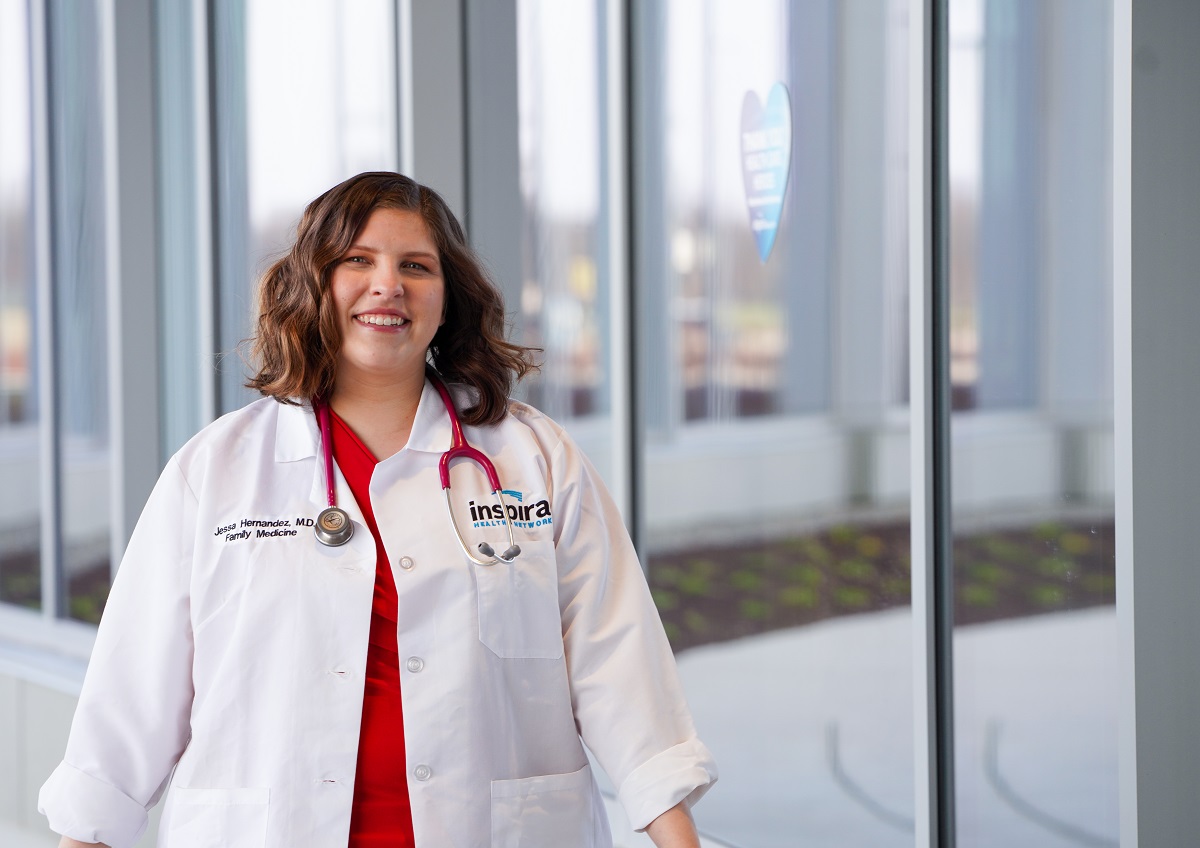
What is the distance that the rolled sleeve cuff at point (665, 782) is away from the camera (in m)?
1.42

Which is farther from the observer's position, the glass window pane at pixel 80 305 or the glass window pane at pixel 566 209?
the glass window pane at pixel 80 305

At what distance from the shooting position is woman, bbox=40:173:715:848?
1.43 meters

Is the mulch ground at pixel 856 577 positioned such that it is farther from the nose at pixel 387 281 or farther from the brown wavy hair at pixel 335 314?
the nose at pixel 387 281

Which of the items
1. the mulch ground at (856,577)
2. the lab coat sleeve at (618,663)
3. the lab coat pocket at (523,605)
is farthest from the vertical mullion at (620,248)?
the lab coat pocket at (523,605)

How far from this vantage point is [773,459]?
251 centimetres

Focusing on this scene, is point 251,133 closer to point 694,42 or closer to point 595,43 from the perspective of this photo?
point 595,43

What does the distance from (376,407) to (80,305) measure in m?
3.08

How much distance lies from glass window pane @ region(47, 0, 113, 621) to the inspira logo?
2968mm

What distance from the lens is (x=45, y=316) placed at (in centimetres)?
429

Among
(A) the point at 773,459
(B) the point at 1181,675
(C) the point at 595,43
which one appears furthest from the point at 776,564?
(C) the point at 595,43

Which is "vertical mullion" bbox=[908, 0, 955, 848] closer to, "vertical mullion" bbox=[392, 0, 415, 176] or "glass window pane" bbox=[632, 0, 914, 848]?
"glass window pane" bbox=[632, 0, 914, 848]

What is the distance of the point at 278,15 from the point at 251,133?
364mm

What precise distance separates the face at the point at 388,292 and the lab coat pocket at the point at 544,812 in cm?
57

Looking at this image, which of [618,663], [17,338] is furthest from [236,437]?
[17,338]
